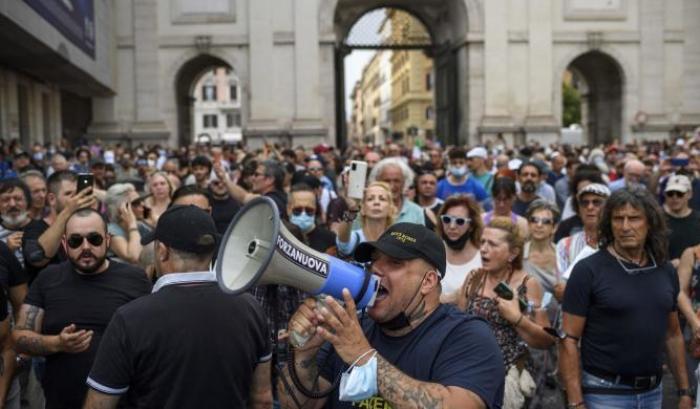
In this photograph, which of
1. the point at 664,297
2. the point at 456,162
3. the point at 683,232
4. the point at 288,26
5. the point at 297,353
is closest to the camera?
the point at 297,353

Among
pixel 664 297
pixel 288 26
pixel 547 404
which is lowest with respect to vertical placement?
pixel 547 404

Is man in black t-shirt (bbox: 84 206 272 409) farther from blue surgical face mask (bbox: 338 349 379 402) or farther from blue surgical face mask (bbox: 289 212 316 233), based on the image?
blue surgical face mask (bbox: 289 212 316 233)

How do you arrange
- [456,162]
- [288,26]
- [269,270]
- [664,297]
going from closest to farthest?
[269,270], [664,297], [456,162], [288,26]

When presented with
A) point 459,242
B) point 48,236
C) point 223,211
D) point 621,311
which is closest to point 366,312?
point 621,311

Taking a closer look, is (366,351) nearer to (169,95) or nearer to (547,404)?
(547,404)

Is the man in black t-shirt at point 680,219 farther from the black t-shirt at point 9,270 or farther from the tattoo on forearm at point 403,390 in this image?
the black t-shirt at point 9,270

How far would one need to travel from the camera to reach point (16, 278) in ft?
17.6

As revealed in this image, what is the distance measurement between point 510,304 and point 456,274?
4.94 feet

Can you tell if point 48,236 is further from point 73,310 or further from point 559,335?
point 559,335

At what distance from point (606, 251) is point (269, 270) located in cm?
272

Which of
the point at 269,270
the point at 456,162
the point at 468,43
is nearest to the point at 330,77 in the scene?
the point at 468,43

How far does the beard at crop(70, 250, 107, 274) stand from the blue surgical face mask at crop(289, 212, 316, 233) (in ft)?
8.32

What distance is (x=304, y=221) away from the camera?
23.6ft

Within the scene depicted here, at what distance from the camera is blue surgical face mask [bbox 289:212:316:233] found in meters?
7.14
